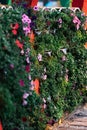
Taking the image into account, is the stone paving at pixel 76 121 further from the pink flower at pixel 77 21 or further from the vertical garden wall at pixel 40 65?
the pink flower at pixel 77 21

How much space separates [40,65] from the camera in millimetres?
7902

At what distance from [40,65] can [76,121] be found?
6.29ft

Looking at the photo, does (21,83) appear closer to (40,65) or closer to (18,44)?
(18,44)

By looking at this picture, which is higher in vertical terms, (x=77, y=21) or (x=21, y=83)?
(x=21, y=83)

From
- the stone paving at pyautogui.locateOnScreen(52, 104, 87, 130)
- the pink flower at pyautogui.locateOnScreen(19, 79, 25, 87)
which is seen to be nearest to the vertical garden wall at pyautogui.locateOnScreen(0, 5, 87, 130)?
the pink flower at pyautogui.locateOnScreen(19, 79, 25, 87)

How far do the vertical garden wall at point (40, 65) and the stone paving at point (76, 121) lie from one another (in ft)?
0.62

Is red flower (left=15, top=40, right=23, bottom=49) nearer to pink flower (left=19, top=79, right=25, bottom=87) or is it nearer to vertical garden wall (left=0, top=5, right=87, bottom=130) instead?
vertical garden wall (left=0, top=5, right=87, bottom=130)

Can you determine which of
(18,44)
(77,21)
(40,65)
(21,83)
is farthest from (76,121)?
(21,83)

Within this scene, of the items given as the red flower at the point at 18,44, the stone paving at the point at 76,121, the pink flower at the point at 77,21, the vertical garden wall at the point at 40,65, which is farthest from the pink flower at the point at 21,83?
the pink flower at the point at 77,21

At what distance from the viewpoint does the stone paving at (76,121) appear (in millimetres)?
8863

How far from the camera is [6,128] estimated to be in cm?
633

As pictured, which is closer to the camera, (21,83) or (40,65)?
A: (21,83)

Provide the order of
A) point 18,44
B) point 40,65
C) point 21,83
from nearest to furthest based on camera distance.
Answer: point 21,83, point 18,44, point 40,65

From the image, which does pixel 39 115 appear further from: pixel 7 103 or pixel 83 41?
pixel 83 41
